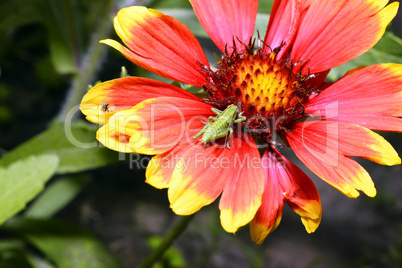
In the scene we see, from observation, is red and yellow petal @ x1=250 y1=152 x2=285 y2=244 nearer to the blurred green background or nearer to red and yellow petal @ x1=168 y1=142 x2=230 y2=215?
red and yellow petal @ x1=168 y1=142 x2=230 y2=215

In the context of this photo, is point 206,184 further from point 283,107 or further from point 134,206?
point 134,206

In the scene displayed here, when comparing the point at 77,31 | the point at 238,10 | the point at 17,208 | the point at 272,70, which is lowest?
the point at 17,208

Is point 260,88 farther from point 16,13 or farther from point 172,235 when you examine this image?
point 16,13

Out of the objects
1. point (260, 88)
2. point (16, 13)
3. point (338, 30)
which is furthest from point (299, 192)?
point (16, 13)

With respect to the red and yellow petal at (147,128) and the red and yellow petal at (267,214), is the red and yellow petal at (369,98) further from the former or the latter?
the red and yellow petal at (147,128)

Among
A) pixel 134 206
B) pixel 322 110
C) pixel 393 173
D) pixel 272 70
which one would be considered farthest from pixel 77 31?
pixel 393 173

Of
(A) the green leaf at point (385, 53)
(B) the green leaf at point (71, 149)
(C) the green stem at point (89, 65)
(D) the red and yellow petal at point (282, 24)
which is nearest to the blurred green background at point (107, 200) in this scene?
(C) the green stem at point (89, 65)
